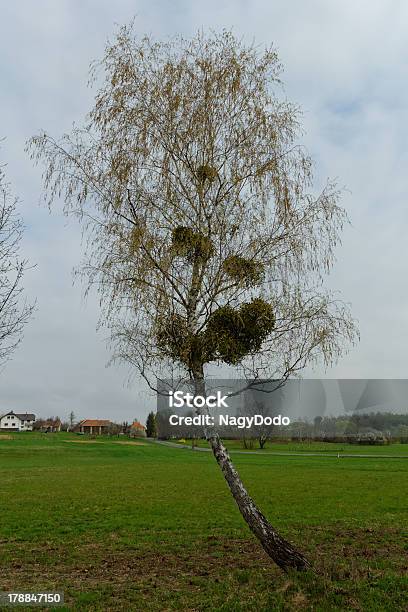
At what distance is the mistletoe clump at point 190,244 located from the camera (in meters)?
8.64

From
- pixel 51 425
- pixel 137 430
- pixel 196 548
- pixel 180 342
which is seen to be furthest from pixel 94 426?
pixel 180 342

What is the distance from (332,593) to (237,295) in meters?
4.53

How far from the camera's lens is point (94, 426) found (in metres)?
140

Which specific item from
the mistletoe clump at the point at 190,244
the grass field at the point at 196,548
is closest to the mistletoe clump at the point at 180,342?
the mistletoe clump at the point at 190,244

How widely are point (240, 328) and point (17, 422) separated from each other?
15770 cm

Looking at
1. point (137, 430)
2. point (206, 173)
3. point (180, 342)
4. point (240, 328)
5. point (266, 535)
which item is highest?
point (206, 173)

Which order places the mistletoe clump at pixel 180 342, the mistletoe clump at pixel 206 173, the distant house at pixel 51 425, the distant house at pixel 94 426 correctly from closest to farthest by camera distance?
the mistletoe clump at pixel 180 342, the mistletoe clump at pixel 206 173, the distant house at pixel 94 426, the distant house at pixel 51 425

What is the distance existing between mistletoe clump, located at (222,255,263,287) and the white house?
154 metres

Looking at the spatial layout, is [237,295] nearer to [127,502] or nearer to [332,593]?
[332,593]

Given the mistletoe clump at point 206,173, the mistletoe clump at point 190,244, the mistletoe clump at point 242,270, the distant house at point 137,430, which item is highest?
the mistletoe clump at point 206,173

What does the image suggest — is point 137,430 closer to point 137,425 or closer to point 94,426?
point 137,425

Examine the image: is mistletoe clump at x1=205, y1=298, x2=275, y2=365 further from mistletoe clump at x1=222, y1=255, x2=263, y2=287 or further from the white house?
the white house

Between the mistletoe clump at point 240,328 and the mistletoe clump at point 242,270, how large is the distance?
65 centimetres

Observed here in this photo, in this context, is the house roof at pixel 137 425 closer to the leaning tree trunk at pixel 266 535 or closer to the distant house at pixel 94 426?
the distant house at pixel 94 426
